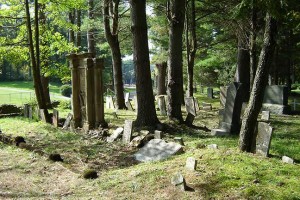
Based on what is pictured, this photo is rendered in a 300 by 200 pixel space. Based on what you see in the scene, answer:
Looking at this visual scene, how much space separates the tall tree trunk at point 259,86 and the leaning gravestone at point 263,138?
130 millimetres

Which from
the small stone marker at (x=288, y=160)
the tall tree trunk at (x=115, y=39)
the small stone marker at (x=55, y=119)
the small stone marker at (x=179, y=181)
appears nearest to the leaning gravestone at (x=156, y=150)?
the small stone marker at (x=179, y=181)

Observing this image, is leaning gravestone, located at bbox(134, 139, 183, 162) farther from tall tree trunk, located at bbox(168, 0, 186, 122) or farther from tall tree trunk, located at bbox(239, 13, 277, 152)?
tall tree trunk, located at bbox(168, 0, 186, 122)

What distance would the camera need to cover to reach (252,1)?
6359 mm

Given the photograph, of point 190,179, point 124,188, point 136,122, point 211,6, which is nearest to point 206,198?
point 190,179

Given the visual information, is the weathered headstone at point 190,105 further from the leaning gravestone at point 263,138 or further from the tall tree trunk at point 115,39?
the leaning gravestone at point 263,138

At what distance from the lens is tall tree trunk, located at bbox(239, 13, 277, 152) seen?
261 inches

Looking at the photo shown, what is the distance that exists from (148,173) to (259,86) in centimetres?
275

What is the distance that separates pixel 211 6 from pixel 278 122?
903 cm

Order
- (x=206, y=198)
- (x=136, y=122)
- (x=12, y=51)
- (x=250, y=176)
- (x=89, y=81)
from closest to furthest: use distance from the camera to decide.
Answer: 1. (x=206, y=198)
2. (x=250, y=176)
3. (x=136, y=122)
4. (x=89, y=81)
5. (x=12, y=51)

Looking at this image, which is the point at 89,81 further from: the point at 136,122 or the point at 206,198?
the point at 206,198

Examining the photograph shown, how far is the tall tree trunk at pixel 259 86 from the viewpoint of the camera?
6.63 m

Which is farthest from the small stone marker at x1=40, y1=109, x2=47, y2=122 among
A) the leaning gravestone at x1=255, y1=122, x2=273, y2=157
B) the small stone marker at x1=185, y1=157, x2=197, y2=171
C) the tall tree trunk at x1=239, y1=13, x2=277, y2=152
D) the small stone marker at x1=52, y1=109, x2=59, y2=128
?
the leaning gravestone at x1=255, y1=122, x2=273, y2=157

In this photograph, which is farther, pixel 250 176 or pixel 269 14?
pixel 269 14

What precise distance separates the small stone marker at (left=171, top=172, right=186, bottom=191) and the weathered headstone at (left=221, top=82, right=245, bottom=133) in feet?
16.0
